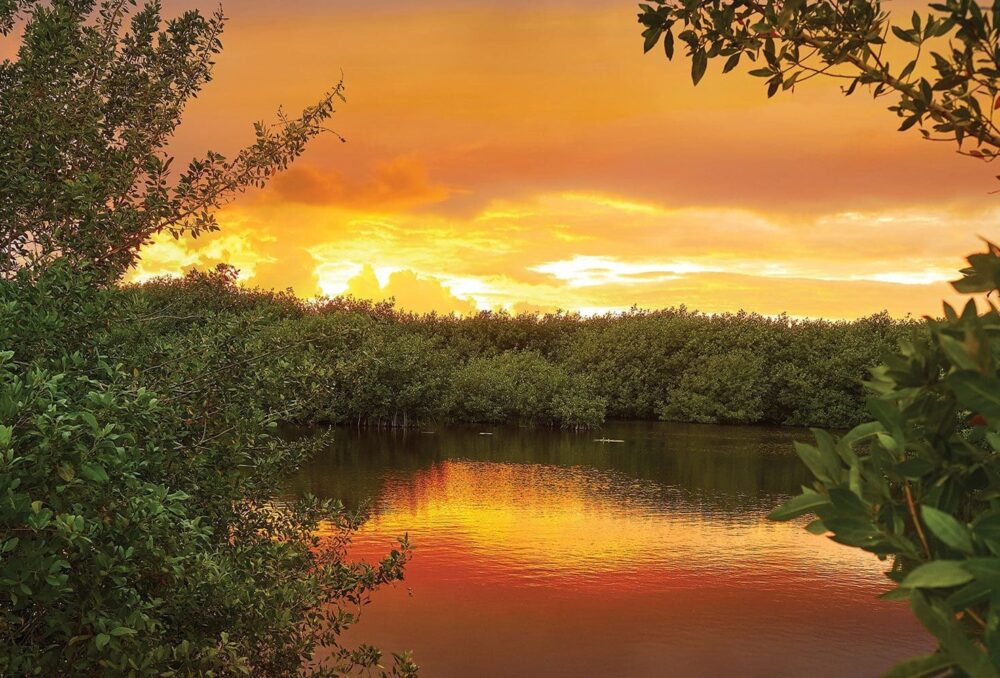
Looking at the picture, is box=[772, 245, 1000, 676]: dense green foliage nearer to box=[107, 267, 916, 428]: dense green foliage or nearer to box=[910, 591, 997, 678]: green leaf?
box=[910, 591, 997, 678]: green leaf

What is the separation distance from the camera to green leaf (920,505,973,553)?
1347 mm

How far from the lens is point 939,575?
51.3 inches

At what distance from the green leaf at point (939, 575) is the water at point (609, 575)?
7.09 meters

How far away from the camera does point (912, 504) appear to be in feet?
5.19

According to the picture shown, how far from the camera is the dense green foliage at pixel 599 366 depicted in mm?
37281

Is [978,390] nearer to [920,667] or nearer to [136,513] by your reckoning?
[920,667]

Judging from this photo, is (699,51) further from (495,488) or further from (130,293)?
(495,488)

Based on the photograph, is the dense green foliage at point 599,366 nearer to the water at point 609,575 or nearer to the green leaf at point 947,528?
the water at point 609,575

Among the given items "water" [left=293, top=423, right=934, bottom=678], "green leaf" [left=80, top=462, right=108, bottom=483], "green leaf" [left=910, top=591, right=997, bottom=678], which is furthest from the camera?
"water" [left=293, top=423, right=934, bottom=678]

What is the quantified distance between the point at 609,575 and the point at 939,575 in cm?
1462

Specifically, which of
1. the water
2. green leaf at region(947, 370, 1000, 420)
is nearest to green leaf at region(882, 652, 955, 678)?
green leaf at region(947, 370, 1000, 420)

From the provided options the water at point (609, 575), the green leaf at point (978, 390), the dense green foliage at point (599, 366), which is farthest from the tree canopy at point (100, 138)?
the dense green foliage at point (599, 366)

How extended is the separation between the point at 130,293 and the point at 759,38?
14.5ft

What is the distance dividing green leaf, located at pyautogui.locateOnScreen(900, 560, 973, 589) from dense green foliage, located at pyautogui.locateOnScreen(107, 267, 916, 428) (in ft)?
95.4
